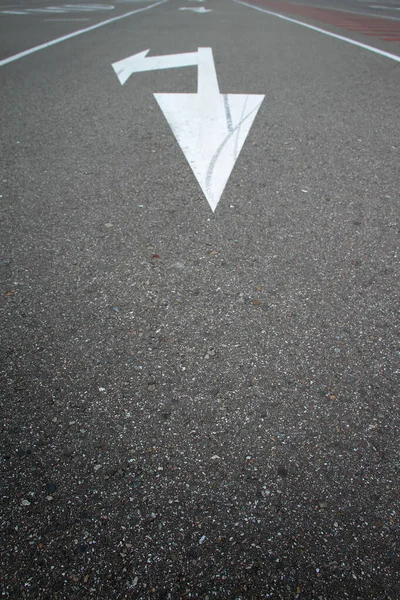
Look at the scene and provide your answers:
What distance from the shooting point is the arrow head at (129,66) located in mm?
6305

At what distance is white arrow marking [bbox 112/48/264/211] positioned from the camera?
3738 mm

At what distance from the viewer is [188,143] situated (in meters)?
4.23

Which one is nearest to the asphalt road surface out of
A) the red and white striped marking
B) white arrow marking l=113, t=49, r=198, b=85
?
white arrow marking l=113, t=49, r=198, b=85

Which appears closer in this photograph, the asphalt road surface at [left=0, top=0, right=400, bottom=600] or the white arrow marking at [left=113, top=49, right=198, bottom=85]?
the asphalt road surface at [left=0, top=0, right=400, bottom=600]

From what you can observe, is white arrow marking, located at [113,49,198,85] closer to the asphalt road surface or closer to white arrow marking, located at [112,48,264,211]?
white arrow marking, located at [112,48,264,211]

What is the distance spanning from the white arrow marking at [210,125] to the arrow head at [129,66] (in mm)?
14

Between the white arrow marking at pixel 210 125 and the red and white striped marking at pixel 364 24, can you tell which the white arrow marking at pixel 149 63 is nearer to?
the white arrow marking at pixel 210 125

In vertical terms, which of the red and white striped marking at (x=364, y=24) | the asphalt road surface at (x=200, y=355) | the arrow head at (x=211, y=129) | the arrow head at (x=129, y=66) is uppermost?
the red and white striped marking at (x=364, y=24)

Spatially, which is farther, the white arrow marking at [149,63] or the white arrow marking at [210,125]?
the white arrow marking at [149,63]

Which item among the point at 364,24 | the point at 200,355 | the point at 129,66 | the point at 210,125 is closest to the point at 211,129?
the point at 210,125

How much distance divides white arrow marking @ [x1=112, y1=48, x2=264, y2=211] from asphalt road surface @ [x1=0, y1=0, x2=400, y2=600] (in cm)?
3

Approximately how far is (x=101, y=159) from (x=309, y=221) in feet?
6.41

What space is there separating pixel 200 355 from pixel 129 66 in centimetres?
610

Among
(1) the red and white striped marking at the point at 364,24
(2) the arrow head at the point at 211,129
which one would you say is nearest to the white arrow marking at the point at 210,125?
(2) the arrow head at the point at 211,129
